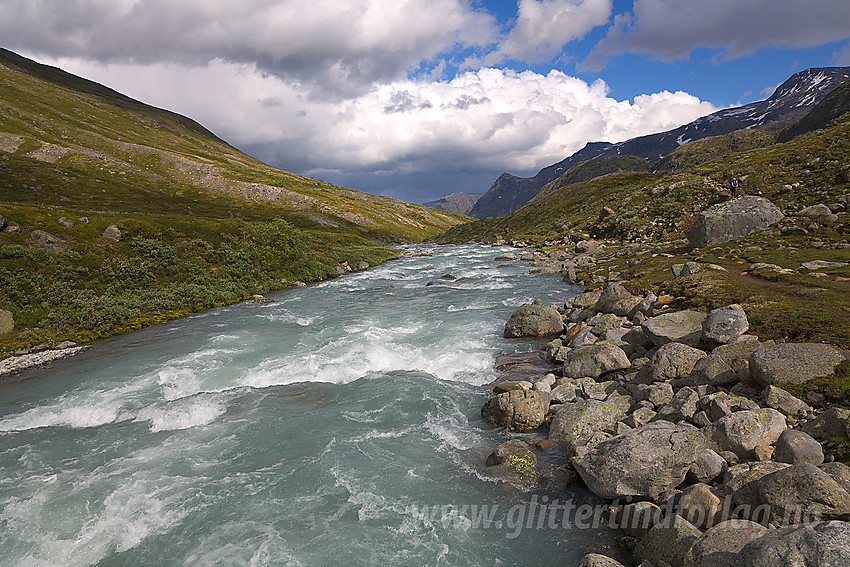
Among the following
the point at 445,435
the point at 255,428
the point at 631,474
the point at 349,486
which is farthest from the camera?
the point at 255,428

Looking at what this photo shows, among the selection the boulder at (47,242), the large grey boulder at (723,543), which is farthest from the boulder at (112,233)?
the large grey boulder at (723,543)

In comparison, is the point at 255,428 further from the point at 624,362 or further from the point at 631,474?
the point at 624,362

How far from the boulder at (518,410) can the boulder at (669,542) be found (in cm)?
693

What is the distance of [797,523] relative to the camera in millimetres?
8391

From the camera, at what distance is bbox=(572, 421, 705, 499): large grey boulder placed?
10992mm

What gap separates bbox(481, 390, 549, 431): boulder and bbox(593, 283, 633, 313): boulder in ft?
43.3

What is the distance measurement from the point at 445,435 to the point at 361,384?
7.25 meters

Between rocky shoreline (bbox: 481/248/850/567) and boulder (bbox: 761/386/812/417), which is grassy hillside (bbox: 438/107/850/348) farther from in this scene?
boulder (bbox: 761/386/812/417)

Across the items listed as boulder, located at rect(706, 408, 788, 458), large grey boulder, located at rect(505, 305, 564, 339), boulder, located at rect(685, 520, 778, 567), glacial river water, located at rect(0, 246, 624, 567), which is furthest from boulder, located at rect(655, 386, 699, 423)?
large grey boulder, located at rect(505, 305, 564, 339)

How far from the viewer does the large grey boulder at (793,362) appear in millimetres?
12961

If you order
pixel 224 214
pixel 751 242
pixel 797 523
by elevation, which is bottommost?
pixel 797 523

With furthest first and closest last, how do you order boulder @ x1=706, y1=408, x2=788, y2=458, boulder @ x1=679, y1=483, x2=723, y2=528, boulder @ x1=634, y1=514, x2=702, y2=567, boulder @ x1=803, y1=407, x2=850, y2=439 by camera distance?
boulder @ x1=706, y1=408, x2=788, y2=458 < boulder @ x1=803, y1=407, x2=850, y2=439 < boulder @ x1=679, y1=483, x2=723, y2=528 < boulder @ x1=634, y1=514, x2=702, y2=567

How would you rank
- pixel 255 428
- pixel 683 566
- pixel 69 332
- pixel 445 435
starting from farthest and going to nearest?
pixel 69 332 < pixel 255 428 < pixel 445 435 < pixel 683 566

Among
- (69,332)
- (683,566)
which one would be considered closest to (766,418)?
(683,566)
